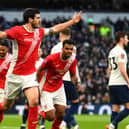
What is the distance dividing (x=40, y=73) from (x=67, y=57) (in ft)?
1.96

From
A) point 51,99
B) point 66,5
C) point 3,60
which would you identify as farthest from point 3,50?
point 66,5

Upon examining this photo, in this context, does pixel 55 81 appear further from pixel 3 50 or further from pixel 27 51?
pixel 3 50

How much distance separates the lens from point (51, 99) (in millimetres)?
10367

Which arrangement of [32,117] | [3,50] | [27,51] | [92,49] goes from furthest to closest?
[92,49]
[3,50]
[27,51]
[32,117]

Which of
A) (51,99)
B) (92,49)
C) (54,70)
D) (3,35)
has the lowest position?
(92,49)

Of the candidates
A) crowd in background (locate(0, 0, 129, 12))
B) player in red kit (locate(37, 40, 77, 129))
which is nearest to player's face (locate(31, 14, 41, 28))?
player in red kit (locate(37, 40, 77, 129))

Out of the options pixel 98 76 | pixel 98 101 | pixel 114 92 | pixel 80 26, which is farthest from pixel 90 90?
pixel 114 92

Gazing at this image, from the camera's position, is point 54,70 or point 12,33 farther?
point 54,70

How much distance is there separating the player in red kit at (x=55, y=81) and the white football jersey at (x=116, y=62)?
153cm

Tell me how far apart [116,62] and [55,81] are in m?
1.91

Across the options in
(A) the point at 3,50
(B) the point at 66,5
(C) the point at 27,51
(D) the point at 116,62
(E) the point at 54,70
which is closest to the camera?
(C) the point at 27,51

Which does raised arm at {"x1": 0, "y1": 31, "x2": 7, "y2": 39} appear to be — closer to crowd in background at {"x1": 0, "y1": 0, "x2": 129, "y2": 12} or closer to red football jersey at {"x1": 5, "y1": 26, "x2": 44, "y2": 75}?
red football jersey at {"x1": 5, "y1": 26, "x2": 44, "y2": 75}

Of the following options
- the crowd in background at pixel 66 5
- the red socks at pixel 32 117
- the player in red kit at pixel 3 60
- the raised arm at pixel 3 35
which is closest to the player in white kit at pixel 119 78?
the player in red kit at pixel 3 60

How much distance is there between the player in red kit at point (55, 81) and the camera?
10273mm
